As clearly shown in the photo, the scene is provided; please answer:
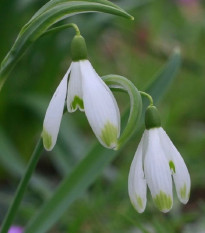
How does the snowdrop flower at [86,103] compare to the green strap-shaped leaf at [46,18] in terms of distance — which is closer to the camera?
the snowdrop flower at [86,103]

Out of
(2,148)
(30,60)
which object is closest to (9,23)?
(30,60)

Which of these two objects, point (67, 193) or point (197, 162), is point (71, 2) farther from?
point (197, 162)

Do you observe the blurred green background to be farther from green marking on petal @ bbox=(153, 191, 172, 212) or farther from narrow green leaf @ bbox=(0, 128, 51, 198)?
green marking on petal @ bbox=(153, 191, 172, 212)

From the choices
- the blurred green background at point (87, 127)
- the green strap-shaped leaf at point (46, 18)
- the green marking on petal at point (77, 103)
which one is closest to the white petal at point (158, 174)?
the green marking on petal at point (77, 103)

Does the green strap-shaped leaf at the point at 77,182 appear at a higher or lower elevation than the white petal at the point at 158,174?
lower

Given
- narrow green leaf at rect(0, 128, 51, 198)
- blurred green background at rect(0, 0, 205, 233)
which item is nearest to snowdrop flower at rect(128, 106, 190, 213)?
blurred green background at rect(0, 0, 205, 233)

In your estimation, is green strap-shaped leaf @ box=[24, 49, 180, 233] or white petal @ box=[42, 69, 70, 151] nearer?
white petal @ box=[42, 69, 70, 151]

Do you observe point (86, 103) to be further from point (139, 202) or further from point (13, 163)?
point (13, 163)

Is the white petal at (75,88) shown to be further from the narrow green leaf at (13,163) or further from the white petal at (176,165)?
the narrow green leaf at (13,163)
